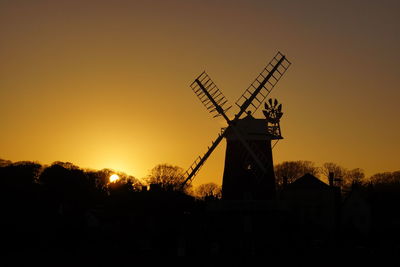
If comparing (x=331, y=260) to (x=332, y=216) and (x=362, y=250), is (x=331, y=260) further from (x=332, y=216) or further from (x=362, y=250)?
(x=332, y=216)

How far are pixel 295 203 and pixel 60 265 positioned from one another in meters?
40.9

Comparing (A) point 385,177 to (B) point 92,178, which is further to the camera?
(A) point 385,177

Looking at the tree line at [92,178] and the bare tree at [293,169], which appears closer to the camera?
the tree line at [92,178]

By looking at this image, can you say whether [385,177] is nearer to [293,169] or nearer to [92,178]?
[293,169]

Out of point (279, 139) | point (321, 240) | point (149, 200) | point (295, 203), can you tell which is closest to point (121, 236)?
point (149, 200)

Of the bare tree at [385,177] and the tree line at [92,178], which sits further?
the bare tree at [385,177]

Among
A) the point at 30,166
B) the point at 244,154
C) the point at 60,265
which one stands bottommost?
the point at 60,265

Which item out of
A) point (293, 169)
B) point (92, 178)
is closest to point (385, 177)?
point (293, 169)

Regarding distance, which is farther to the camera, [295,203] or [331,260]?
[295,203]

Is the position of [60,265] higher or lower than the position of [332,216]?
lower

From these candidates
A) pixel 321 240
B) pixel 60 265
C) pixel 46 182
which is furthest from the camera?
pixel 46 182

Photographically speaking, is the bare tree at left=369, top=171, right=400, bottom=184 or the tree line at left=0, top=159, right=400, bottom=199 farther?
the bare tree at left=369, top=171, right=400, bottom=184

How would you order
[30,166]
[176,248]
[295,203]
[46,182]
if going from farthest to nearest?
[30,166] < [46,182] < [295,203] < [176,248]

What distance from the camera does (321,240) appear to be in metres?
Result: 60.4
